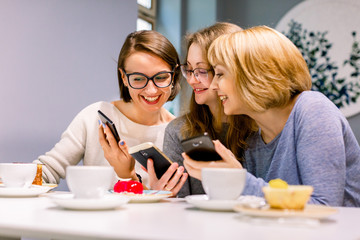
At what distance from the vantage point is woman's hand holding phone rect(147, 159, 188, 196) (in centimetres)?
151

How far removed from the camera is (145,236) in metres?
0.61

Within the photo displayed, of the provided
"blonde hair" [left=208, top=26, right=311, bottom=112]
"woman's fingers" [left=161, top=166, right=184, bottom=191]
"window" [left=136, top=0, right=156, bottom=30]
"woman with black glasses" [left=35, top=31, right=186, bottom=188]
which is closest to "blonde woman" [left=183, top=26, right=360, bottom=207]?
"blonde hair" [left=208, top=26, right=311, bottom=112]

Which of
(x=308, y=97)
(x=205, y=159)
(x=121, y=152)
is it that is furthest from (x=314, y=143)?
(x=121, y=152)

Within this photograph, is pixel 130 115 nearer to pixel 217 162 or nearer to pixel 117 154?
pixel 117 154

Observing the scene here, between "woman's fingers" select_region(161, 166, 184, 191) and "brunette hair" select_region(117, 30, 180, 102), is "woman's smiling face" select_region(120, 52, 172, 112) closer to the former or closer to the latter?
"brunette hair" select_region(117, 30, 180, 102)

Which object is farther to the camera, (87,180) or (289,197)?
(87,180)

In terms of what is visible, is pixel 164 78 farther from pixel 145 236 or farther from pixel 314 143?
pixel 145 236

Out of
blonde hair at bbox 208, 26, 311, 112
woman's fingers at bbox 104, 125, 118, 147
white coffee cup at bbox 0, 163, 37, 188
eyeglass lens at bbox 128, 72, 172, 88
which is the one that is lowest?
woman's fingers at bbox 104, 125, 118, 147

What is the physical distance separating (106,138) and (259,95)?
78 centimetres

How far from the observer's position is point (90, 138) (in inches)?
84.8

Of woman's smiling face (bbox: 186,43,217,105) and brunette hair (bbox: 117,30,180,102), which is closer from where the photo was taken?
woman's smiling face (bbox: 186,43,217,105)

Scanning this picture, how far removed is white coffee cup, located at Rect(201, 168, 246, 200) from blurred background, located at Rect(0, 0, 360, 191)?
106 cm

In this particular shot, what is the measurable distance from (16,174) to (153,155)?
0.47 metres

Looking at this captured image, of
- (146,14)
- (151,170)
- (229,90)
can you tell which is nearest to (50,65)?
(151,170)
